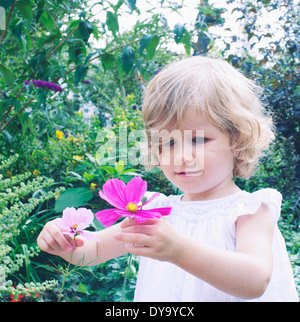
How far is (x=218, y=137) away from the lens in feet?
2.92

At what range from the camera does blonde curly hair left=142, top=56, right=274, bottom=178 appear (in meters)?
0.89

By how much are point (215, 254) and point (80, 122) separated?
248 cm

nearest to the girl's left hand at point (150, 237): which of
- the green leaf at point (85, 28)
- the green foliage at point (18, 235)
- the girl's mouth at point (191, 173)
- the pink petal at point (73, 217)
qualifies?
the pink petal at point (73, 217)

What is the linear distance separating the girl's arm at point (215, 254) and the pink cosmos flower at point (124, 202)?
32mm

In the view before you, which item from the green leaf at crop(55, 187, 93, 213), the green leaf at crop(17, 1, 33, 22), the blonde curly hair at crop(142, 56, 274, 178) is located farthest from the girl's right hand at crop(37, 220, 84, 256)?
the green leaf at crop(17, 1, 33, 22)

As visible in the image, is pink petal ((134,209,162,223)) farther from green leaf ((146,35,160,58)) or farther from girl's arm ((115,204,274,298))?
green leaf ((146,35,160,58))

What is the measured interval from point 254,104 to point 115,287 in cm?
113

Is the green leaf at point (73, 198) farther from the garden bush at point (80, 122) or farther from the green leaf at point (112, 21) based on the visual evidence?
the green leaf at point (112, 21)

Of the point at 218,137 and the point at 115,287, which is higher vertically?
the point at 218,137

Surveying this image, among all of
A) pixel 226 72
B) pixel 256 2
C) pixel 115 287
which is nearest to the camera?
pixel 226 72

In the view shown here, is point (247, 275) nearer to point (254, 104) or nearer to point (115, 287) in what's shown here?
point (254, 104)

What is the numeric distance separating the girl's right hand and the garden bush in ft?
0.96

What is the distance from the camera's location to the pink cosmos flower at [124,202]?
1.94 ft

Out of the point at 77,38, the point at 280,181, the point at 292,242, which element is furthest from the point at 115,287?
the point at 280,181
